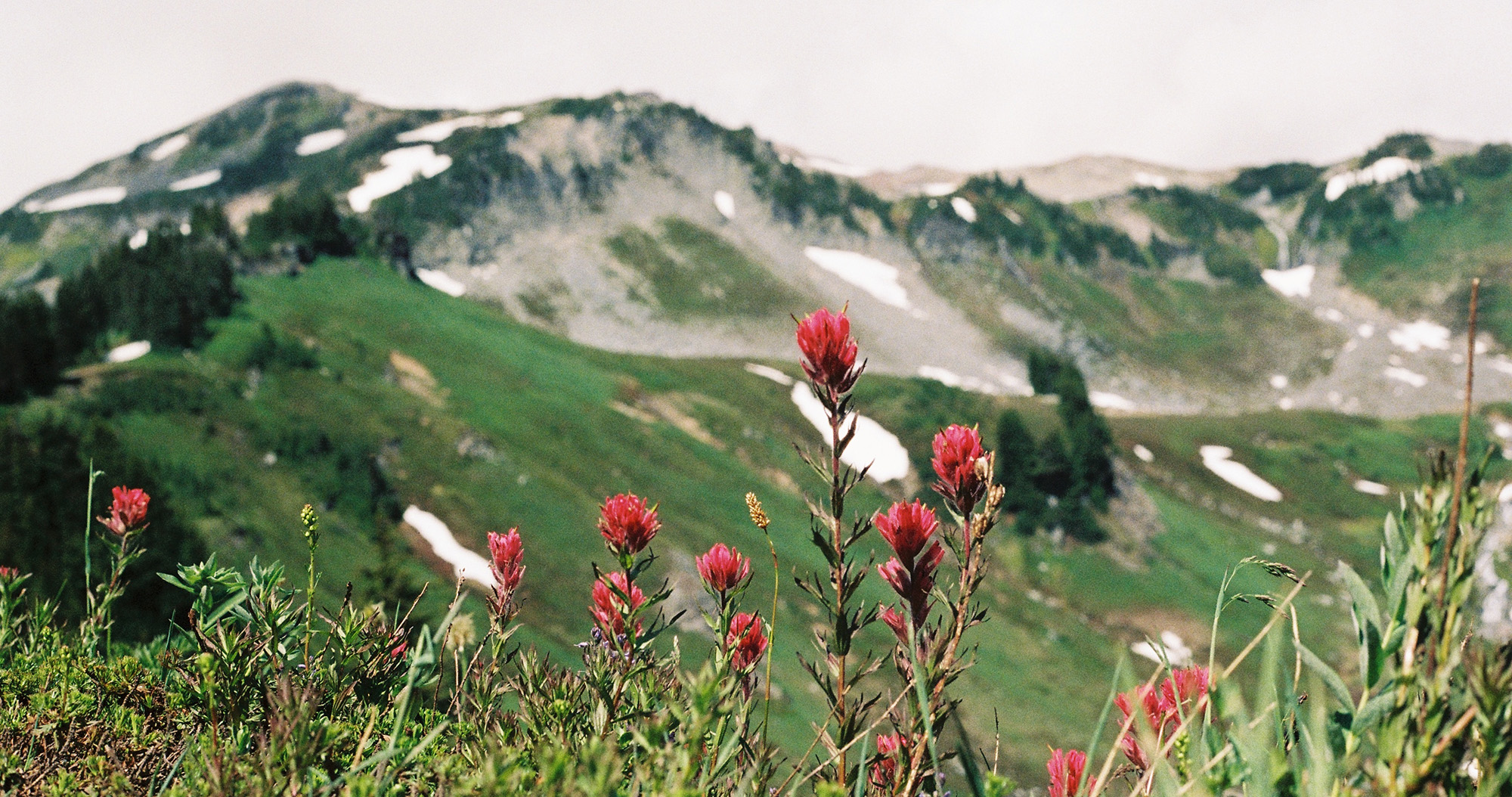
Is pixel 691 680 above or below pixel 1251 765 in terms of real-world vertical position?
below

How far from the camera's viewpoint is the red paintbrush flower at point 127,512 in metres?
3.23

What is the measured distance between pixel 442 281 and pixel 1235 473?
112972 millimetres

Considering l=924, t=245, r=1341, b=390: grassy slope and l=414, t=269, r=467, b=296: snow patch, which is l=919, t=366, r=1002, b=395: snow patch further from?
l=414, t=269, r=467, b=296: snow patch

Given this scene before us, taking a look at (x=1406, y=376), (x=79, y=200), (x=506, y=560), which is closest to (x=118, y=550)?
(x=506, y=560)

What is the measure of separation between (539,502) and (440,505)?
5710mm

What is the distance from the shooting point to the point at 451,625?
5.46 feet

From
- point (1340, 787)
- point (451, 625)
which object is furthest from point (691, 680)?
point (1340, 787)

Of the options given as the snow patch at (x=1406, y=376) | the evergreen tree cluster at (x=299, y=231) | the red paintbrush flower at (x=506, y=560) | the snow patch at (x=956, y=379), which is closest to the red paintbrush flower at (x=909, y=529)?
the red paintbrush flower at (x=506, y=560)

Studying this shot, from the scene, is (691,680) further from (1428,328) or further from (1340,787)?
(1428,328)

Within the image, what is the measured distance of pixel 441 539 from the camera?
142ft

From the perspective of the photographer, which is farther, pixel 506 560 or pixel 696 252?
pixel 696 252

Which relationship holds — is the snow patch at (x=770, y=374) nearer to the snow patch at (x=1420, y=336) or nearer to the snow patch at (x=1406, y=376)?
the snow patch at (x=1406, y=376)

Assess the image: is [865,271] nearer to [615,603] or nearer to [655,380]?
[655,380]

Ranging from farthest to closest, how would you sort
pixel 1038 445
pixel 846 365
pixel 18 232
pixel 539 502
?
pixel 18 232
pixel 1038 445
pixel 539 502
pixel 846 365
